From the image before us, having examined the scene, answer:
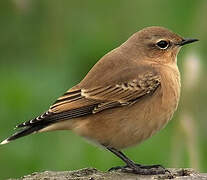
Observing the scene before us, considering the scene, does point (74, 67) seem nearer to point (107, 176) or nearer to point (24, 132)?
point (24, 132)

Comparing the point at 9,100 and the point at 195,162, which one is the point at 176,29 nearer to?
the point at 9,100

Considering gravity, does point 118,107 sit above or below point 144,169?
above

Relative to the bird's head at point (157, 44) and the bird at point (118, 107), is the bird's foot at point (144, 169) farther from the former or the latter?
the bird's head at point (157, 44)

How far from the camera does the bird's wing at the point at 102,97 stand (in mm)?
12492

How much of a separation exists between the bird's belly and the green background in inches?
14.9

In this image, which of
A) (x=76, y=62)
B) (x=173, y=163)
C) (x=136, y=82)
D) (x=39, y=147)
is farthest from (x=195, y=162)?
(x=76, y=62)

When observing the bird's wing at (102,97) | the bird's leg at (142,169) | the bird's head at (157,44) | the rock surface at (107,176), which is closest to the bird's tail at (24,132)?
the bird's wing at (102,97)

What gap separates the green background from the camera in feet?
45.6

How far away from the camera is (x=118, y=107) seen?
12734 mm

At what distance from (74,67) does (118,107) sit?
12.4ft

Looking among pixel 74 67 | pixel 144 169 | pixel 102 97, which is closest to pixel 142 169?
pixel 144 169

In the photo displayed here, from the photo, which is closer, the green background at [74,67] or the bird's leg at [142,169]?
the bird's leg at [142,169]

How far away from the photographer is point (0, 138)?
47.1 feet

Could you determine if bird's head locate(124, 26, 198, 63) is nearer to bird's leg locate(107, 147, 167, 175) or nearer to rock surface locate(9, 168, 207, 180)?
bird's leg locate(107, 147, 167, 175)
